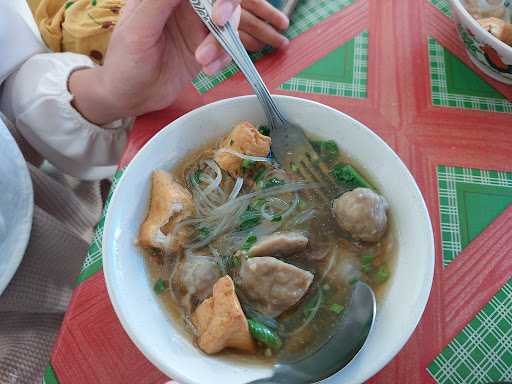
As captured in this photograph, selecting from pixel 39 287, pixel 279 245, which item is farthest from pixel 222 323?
pixel 39 287

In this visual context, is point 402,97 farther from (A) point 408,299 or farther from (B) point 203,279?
(B) point 203,279

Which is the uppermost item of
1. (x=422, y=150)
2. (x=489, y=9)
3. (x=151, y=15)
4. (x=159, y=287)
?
(x=151, y=15)

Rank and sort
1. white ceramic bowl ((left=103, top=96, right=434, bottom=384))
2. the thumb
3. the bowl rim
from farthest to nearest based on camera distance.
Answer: the bowl rim
the thumb
white ceramic bowl ((left=103, top=96, right=434, bottom=384))

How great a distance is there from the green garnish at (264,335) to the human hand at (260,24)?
0.90 m

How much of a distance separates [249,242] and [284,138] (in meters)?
0.27

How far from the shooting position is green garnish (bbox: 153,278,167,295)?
88cm

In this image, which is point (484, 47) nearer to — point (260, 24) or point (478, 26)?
point (478, 26)

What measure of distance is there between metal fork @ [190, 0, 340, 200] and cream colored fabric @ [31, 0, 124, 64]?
2.28ft

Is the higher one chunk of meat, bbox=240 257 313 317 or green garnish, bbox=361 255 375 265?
chunk of meat, bbox=240 257 313 317

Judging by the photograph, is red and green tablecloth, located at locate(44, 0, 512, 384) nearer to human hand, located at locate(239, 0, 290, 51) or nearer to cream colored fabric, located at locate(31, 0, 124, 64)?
human hand, located at locate(239, 0, 290, 51)

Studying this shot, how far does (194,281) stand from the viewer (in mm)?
864

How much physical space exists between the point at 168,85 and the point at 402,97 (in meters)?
0.70

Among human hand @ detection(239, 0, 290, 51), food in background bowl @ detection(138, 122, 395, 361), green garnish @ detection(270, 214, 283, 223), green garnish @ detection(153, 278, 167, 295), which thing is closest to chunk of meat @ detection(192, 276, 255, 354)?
food in background bowl @ detection(138, 122, 395, 361)

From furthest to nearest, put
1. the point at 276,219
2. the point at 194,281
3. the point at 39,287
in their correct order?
1. the point at 39,287
2. the point at 276,219
3. the point at 194,281
